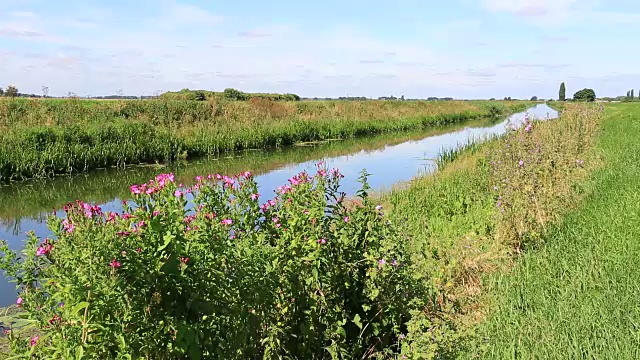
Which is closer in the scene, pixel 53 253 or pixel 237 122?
pixel 53 253

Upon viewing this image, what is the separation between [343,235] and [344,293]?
41 centimetres

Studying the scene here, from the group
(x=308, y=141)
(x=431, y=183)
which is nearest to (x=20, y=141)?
(x=431, y=183)

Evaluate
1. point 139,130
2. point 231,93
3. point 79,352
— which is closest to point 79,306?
point 79,352

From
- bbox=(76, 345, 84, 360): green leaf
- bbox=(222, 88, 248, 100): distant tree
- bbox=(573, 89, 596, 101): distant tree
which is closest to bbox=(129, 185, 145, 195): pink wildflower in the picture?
bbox=(76, 345, 84, 360): green leaf

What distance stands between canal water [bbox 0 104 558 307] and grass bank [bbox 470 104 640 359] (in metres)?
3.89

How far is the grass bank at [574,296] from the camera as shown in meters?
3.66

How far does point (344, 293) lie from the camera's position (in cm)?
366

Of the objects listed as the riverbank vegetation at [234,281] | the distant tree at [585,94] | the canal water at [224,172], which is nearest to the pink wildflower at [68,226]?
the riverbank vegetation at [234,281]

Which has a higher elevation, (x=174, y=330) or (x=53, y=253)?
(x=53, y=253)

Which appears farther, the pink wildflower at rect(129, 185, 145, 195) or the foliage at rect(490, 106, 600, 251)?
the foliage at rect(490, 106, 600, 251)

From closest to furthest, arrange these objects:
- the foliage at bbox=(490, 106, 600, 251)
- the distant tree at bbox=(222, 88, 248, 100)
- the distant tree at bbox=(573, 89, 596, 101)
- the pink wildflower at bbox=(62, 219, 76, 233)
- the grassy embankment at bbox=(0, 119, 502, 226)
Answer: the pink wildflower at bbox=(62, 219, 76, 233) → the foliage at bbox=(490, 106, 600, 251) → the grassy embankment at bbox=(0, 119, 502, 226) → the distant tree at bbox=(222, 88, 248, 100) → the distant tree at bbox=(573, 89, 596, 101)

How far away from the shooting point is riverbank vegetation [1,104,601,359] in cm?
235

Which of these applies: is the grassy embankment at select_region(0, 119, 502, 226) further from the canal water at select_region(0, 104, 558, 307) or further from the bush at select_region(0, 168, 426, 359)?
the bush at select_region(0, 168, 426, 359)

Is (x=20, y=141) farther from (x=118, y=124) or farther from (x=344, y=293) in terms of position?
(x=344, y=293)
